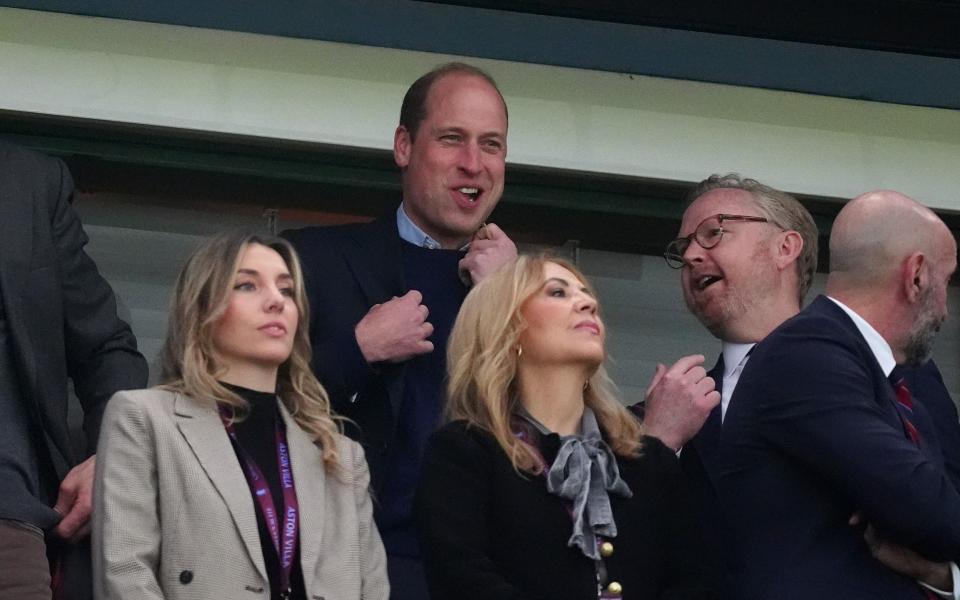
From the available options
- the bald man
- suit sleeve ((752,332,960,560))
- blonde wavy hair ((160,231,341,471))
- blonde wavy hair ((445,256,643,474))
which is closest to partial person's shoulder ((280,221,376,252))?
blonde wavy hair ((160,231,341,471))

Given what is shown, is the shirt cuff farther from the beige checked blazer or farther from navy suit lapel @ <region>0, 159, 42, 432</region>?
navy suit lapel @ <region>0, 159, 42, 432</region>

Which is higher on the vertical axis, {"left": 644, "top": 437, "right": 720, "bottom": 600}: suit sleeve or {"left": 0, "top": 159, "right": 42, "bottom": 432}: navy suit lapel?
{"left": 0, "top": 159, "right": 42, "bottom": 432}: navy suit lapel

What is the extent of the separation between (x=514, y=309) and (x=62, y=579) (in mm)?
1234

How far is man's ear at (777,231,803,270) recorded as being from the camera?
20.0ft

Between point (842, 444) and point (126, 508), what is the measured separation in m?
1.51

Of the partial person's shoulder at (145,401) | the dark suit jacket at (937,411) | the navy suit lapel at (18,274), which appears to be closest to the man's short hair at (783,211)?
the dark suit jacket at (937,411)

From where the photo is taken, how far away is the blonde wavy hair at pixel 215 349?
4.81 meters

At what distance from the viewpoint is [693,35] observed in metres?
6.72

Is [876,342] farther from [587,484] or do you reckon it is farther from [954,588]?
[587,484]

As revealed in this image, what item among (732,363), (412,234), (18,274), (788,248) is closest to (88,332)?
(18,274)

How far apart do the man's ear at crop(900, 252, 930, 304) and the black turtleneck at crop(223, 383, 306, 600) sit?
4.83ft

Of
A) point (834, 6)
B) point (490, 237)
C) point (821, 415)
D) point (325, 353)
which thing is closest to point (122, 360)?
point (325, 353)

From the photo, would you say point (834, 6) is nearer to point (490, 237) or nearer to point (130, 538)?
point (490, 237)

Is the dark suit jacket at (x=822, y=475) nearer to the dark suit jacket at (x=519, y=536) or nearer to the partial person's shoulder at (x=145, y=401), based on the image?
the dark suit jacket at (x=519, y=536)
